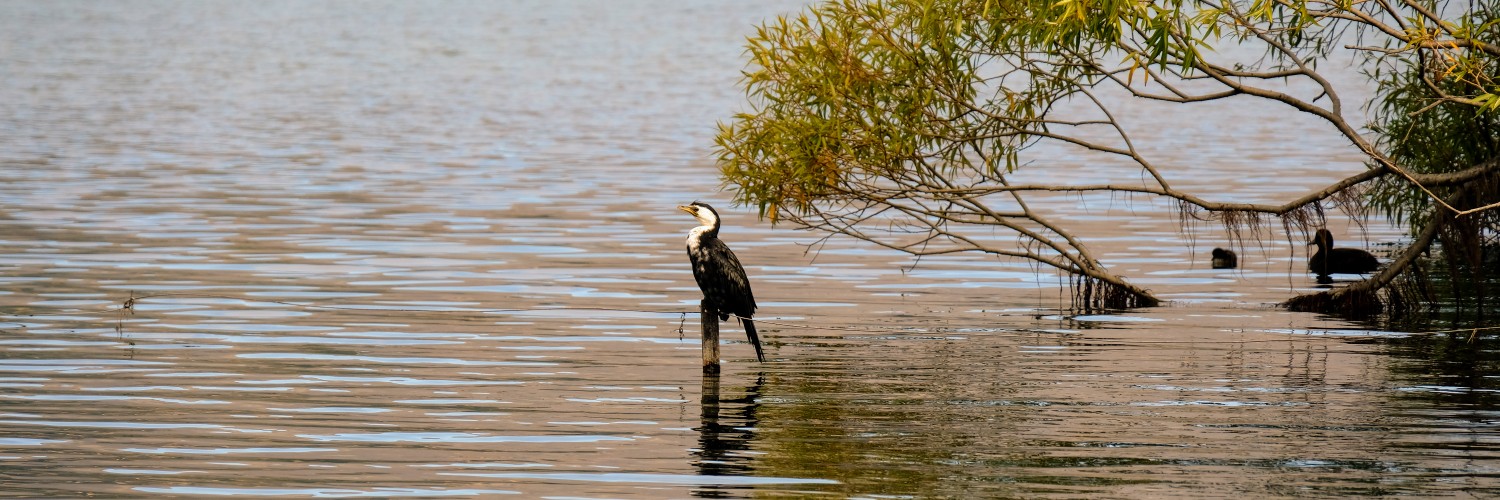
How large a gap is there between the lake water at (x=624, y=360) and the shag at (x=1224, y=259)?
0.35m

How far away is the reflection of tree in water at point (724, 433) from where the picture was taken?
14781 mm

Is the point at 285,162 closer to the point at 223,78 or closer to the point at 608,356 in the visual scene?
the point at 608,356

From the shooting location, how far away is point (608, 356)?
813 inches

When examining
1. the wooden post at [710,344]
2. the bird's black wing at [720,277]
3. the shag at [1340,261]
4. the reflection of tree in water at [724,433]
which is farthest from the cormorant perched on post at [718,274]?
the shag at [1340,261]

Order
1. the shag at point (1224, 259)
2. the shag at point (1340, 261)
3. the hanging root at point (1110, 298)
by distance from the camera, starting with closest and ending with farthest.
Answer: the hanging root at point (1110, 298), the shag at point (1340, 261), the shag at point (1224, 259)

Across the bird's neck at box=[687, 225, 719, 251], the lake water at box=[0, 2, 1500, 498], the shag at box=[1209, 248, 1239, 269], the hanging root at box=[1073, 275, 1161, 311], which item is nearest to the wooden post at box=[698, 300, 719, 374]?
the lake water at box=[0, 2, 1500, 498]

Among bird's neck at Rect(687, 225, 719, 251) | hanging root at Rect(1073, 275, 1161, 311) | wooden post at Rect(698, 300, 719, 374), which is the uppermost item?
bird's neck at Rect(687, 225, 719, 251)

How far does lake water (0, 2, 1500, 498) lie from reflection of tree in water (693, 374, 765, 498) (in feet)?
0.16

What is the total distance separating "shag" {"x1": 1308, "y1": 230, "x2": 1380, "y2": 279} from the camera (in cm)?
2967

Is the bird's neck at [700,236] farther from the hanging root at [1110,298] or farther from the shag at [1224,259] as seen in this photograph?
the shag at [1224,259]

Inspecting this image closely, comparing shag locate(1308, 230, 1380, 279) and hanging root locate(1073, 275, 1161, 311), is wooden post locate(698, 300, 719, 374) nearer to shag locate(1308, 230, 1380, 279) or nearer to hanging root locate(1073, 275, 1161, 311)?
hanging root locate(1073, 275, 1161, 311)

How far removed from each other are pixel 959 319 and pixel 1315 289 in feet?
20.0

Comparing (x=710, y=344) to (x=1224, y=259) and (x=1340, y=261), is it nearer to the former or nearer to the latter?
(x=1224, y=259)

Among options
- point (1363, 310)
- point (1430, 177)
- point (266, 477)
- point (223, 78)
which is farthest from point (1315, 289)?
point (223, 78)
